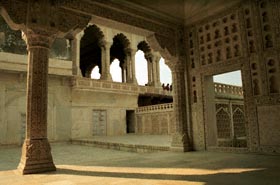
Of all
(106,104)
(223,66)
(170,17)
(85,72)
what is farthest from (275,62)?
(85,72)

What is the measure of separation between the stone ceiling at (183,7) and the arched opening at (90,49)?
10877 mm

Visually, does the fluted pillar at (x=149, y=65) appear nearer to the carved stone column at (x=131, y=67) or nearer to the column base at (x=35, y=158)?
the carved stone column at (x=131, y=67)

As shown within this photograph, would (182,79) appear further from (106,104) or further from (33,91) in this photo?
(106,104)

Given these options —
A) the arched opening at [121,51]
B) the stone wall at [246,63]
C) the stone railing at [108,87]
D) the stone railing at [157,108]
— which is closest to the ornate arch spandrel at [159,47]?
the stone wall at [246,63]

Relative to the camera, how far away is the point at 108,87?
16.2 m

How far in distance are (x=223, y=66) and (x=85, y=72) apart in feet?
64.1

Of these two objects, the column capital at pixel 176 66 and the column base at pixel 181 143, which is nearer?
the column base at pixel 181 143

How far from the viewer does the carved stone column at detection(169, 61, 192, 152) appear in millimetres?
7027

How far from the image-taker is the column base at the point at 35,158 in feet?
14.5

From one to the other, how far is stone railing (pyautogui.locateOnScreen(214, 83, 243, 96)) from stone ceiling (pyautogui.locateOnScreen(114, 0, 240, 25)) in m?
5.25

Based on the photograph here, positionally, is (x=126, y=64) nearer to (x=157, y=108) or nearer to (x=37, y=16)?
(x=157, y=108)

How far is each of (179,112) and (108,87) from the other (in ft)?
31.2

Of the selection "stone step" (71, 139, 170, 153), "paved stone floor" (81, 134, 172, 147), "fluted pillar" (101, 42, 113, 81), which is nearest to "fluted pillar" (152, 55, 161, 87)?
"fluted pillar" (101, 42, 113, 81)

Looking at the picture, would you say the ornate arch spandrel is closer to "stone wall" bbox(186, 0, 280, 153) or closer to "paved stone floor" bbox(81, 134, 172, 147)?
"stone wall" bbox(186, 0, 280, 153)
